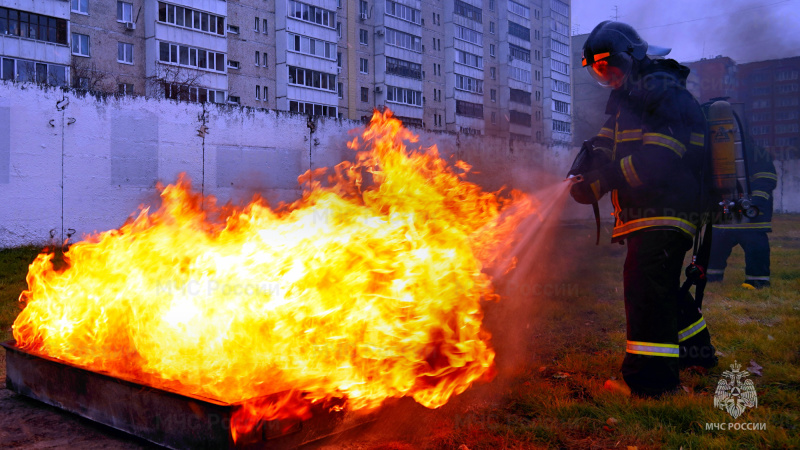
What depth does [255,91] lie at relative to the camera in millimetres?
36125

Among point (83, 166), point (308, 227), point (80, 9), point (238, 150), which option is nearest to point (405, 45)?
point (80, 9)

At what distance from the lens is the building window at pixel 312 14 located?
36281 millimetres

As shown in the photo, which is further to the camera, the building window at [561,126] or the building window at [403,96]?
the building window at [561,126]

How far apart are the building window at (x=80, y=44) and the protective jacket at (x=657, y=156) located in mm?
32976

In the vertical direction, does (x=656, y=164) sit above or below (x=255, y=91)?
below

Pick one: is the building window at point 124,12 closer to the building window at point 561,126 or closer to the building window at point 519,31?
the building window at point 519,31

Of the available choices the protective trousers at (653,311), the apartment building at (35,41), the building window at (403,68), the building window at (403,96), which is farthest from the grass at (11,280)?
the building window at (403,68)

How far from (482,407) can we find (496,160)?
29.2 meters

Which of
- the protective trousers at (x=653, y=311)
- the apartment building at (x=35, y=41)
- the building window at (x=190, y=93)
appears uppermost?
the apartment building at (x=35, y=41)

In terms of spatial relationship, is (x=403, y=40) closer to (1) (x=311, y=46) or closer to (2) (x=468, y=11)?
(2) (x=468, y=11)

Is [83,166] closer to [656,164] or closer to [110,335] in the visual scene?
[110,335]

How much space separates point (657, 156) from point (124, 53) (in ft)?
110

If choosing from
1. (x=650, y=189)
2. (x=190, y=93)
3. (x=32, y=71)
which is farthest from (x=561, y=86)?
(x=650, y=189)

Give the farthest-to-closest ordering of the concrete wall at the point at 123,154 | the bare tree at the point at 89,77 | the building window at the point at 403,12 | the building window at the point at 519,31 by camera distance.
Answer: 1. the building window at the point at 519,31
2. the building window at the point at 403,12
3. the bare tree at the point at 89,77
4. the concrete wall at the point at 123,154
